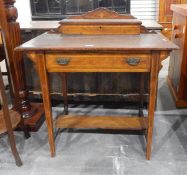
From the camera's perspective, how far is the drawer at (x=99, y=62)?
1.54 metres

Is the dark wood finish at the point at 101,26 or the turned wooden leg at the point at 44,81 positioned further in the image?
the dark wood finish at the point at 101,26

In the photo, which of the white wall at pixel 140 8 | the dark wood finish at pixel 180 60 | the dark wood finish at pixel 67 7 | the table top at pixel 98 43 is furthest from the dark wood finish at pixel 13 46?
the white wall at pixel 140 8

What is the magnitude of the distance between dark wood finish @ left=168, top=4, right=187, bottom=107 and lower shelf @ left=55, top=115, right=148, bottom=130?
684 mm

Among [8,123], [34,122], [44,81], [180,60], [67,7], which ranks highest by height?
[67,7]

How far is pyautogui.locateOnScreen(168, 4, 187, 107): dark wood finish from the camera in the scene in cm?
242

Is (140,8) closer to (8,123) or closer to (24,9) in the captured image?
(24,9)

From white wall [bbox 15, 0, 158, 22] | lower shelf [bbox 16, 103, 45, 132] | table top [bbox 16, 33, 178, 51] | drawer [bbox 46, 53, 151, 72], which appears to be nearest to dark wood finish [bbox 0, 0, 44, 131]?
lower shelf [bbox 16, 103, 45, 132]

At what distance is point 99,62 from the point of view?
1.58m

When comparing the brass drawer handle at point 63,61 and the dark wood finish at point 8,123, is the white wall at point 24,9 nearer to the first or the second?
the dark wood finish at point 8,123

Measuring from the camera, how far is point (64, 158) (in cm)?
190

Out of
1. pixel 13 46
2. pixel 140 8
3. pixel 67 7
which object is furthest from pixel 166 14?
pixel 13 46

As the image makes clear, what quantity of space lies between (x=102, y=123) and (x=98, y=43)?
753 millimetres

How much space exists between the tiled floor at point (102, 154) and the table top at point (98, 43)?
86cm

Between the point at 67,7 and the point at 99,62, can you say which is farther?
the point at 67,7
